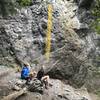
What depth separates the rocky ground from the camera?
41.8 feet

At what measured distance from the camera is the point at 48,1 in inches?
736

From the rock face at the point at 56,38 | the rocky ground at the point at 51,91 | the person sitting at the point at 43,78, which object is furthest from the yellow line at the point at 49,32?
the person sitting at the point at 43,78

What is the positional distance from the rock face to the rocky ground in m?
0.80

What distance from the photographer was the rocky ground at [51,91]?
12734 mm

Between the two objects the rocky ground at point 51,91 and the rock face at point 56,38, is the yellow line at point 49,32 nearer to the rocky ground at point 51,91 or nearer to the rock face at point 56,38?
the rock face at point 56,38

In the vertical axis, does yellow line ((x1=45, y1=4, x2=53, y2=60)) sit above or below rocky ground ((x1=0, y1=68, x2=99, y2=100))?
above

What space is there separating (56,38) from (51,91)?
14.3 ft

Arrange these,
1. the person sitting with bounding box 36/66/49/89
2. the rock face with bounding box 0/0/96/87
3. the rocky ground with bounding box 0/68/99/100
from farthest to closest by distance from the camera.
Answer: the rock face with bounding box 0/0/96/87 → the person sitting with bounding box 36/66/49/89 → the rocky ground with bounding box 0/68/99/100

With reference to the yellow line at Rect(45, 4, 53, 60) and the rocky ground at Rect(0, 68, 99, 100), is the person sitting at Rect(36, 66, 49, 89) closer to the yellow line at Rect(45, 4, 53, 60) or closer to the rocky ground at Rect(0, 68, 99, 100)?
the rocky ground at Rect(0, 68, 99, 100)

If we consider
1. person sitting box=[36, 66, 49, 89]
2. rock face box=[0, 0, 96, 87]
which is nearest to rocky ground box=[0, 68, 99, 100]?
person sitting box=[36, 66, 49, 89]

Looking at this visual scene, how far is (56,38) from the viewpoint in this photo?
17484 millimetres

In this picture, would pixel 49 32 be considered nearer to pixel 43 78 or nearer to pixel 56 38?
pixel 56 38

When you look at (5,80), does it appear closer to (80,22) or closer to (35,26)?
(35,26)

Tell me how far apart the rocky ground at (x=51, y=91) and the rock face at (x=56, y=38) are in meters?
0.80
